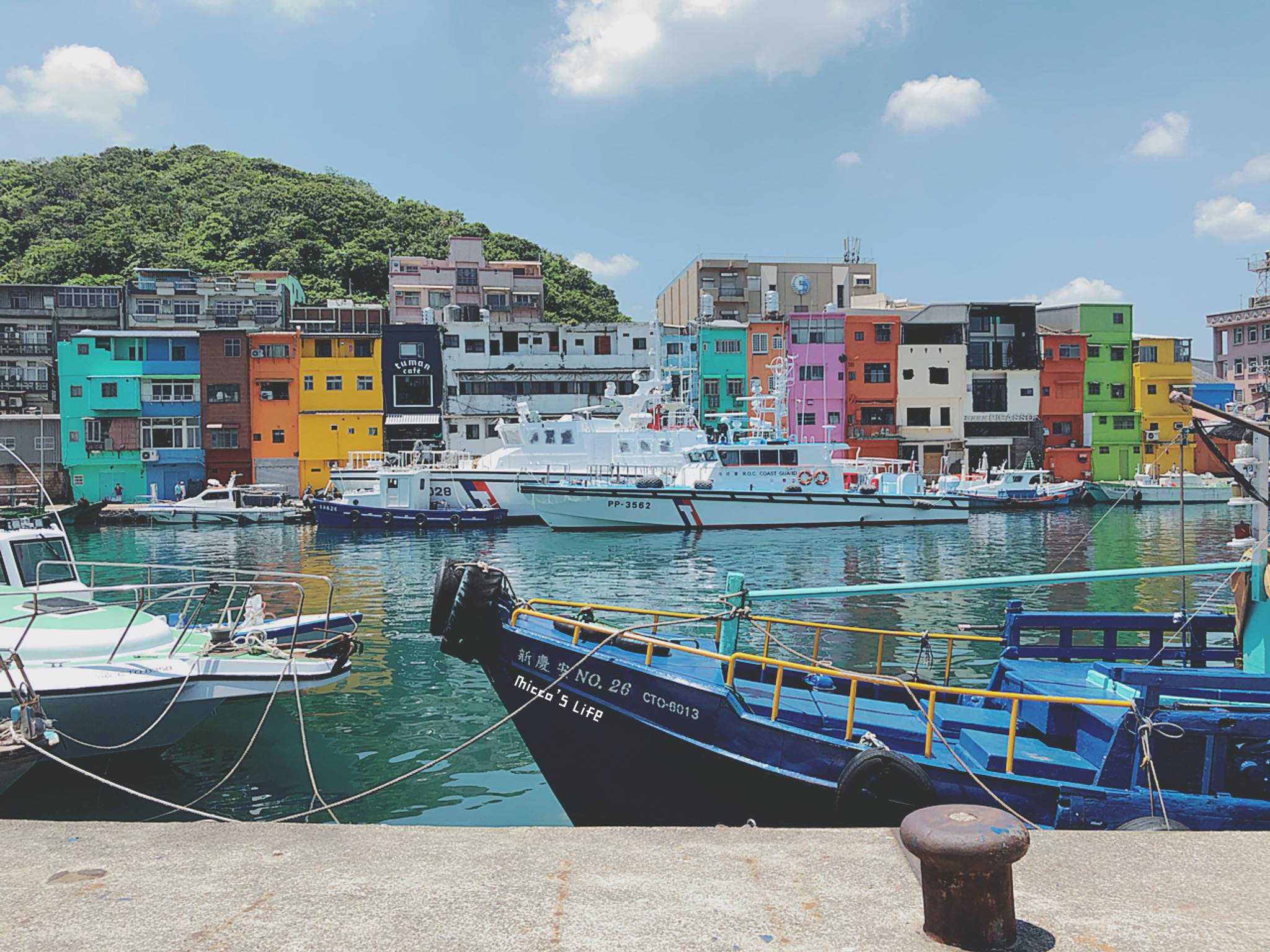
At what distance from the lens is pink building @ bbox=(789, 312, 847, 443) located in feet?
185

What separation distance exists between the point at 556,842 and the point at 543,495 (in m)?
32.9

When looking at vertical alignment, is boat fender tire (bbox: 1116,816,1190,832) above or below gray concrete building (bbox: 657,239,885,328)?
below

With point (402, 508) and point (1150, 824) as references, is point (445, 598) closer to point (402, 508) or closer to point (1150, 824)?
point (1150, 824)

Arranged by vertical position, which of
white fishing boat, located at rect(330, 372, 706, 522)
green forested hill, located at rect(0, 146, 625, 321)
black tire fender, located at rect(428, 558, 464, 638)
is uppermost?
green forested hill, located at rect(0, 146, 625, 321)

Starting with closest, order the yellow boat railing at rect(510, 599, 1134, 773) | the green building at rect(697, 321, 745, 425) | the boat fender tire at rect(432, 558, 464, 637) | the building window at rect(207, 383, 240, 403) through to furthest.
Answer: the yellow boat railing at rect(510, 599, 1134, 773) → the boat fender tire at rect(432, 558, 464, 637) → the building window at rect(207, 383, 240, 403) → the green building at rect(697, 321, 745, 425)

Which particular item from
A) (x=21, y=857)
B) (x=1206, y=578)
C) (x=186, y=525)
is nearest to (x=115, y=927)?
(x=21, y=857)

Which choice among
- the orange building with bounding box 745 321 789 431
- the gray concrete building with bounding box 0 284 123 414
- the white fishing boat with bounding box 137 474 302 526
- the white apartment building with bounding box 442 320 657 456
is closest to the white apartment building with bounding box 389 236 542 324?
the white apartment building with bounding box 442 320 657 456

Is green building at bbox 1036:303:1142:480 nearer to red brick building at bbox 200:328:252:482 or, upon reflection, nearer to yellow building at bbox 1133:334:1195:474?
yellow building at bbox 1133:334:1195:474

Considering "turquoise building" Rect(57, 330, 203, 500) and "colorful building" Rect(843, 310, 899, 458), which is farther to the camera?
"colorful building" Rect(843, 310, 899, 458)

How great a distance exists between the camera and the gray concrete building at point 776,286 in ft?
222

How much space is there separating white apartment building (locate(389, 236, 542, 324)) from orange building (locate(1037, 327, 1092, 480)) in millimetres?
30766

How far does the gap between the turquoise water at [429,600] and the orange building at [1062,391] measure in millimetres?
10166

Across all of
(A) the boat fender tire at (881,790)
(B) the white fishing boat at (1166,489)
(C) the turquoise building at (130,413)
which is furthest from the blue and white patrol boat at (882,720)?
(C) the turquoise building at (130,413)

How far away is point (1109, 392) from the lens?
58.8m
